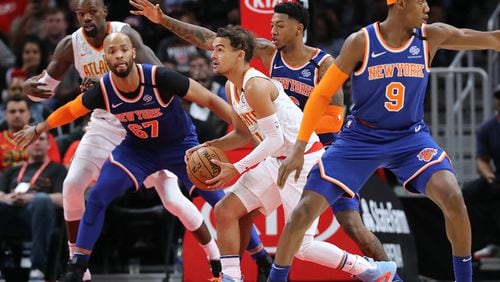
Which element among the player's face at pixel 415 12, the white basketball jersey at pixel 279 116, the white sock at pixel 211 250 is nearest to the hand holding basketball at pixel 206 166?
the white basketball jersey at pixel 279 116

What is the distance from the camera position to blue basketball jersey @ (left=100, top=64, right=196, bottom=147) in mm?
8195

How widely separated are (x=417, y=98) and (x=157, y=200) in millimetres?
4678

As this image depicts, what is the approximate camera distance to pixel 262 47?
27.9 ft

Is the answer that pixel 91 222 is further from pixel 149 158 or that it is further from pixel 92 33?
pixel 92 33

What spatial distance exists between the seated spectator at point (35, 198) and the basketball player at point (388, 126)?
370 centimetres

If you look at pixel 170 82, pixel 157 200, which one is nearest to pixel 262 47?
pixel 170 82

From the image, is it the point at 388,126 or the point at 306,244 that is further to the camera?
the point at 306,244

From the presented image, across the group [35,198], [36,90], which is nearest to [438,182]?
[36,90]

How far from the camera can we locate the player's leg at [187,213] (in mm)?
8578

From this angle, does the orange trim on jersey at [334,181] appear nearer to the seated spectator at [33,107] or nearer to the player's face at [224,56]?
the player's face at [224,56]

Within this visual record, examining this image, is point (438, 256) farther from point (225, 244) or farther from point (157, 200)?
point (225, 244)

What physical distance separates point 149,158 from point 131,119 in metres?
0.36

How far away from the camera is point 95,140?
8.78 metres

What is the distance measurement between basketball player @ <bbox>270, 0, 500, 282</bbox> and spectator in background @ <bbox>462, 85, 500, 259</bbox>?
13.1 feet
